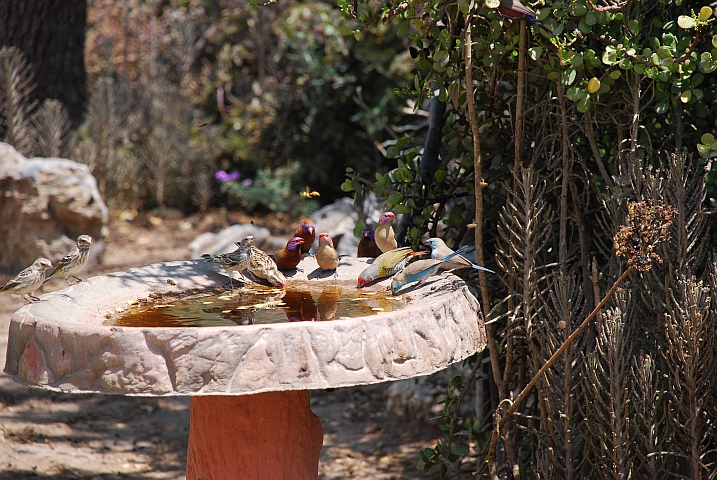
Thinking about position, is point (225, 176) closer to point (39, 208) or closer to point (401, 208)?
point (39, 208)

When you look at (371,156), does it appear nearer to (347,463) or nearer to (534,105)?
(347,463)

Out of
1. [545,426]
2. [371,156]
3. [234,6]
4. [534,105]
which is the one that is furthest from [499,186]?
[234,6]

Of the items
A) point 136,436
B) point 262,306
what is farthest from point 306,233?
point 136,436

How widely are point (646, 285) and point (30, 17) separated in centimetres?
786

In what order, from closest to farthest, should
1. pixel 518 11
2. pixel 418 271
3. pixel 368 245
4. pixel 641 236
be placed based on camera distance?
pixel 641 236, pixel 518 11, pixel 418 271, pixel 368 245

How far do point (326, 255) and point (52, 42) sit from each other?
6566 millimetres

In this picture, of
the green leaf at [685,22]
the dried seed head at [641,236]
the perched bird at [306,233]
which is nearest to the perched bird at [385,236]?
the perched bird at [306,233]

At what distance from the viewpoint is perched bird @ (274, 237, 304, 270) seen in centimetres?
397

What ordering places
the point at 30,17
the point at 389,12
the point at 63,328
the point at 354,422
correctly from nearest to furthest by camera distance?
the point at 63,328 → the point at 389,12 → the point at 354,422 → the point at 30,17

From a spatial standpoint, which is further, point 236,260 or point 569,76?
point 236,260

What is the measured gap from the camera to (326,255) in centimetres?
393

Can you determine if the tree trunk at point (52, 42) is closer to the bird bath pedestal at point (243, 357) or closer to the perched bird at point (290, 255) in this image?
the perched bird at point (290, 255)

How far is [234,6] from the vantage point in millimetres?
12547

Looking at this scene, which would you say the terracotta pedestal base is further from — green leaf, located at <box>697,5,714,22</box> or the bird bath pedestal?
green leaf, located at <box>697,5,714,22</box>
